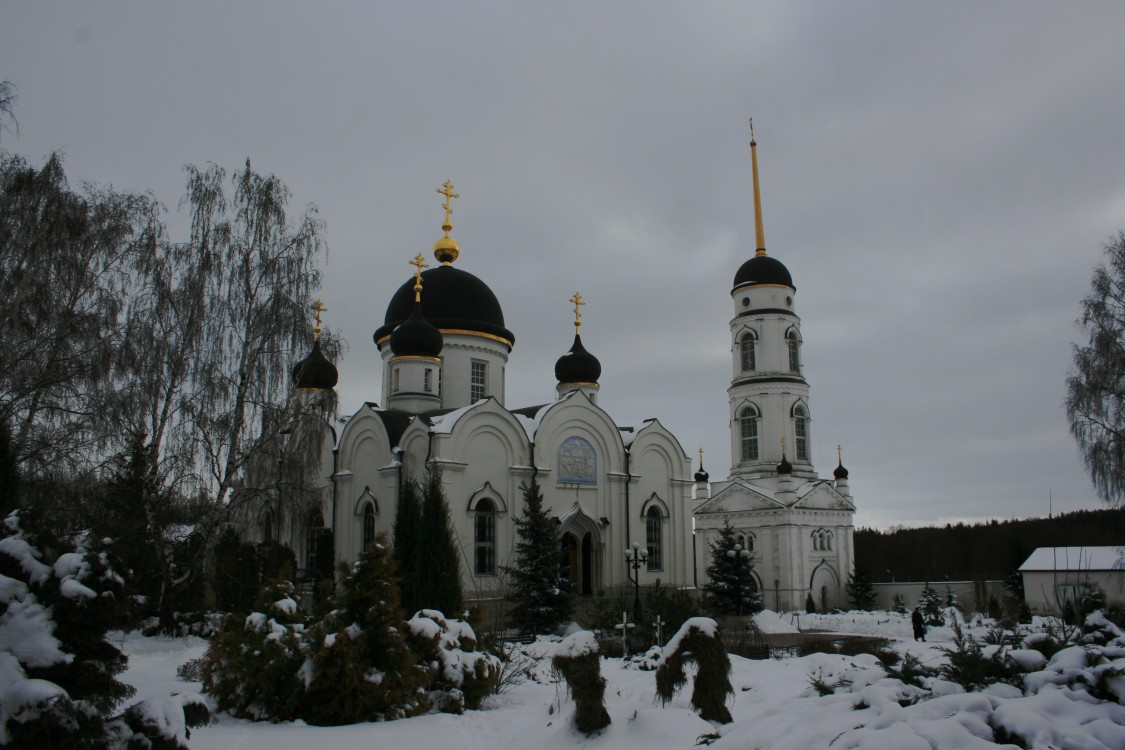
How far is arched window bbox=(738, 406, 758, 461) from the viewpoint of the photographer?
3575cm

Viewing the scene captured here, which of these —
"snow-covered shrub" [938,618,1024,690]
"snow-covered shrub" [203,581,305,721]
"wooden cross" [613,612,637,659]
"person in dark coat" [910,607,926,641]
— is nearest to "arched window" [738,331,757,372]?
"person in dark coat" [910,607,926,641]

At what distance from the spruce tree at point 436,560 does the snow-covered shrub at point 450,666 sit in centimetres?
784

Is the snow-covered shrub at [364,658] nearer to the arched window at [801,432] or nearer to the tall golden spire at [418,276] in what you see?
the tall golden spire at [418,276]

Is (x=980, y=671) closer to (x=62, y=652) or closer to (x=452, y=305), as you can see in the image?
(x=62, y=652)

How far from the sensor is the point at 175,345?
16.2 metres

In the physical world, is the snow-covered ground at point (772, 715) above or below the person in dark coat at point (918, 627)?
above

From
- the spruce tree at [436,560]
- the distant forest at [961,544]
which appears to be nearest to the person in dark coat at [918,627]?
the spruce tree at [436,560]

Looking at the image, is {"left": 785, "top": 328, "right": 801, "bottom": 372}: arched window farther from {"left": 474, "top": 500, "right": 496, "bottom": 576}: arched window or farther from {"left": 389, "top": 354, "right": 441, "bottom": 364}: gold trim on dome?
A: {"left": 474, "top": 500, "right": 496, "bottom": 576}: arched window

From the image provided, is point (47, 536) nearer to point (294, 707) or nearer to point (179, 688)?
point (294, 707)

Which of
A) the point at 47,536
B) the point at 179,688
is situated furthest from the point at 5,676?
the point at 179,688

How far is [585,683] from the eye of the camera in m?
7.48

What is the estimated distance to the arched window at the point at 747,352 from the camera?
3603cm

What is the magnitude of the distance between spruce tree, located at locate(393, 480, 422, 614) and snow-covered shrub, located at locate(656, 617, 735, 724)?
11.0 metres

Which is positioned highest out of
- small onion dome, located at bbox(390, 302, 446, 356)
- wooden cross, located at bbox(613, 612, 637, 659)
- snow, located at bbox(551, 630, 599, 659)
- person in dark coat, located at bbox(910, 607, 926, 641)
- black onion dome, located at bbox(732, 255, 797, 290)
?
black onion dome, located at bbox(732, 255, 797, 290)
